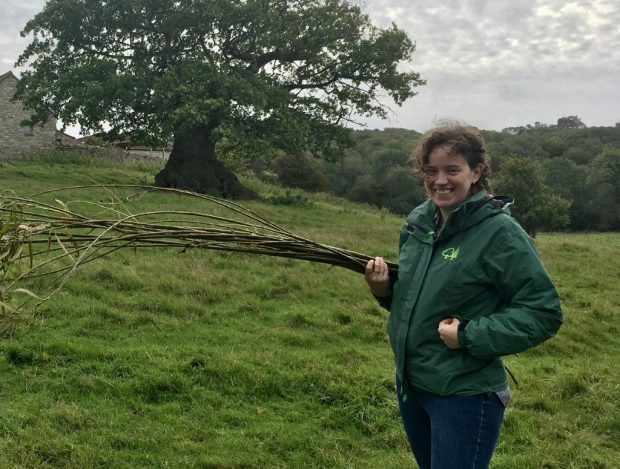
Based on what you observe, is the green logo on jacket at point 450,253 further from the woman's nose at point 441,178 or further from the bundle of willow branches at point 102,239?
the bundle of willow branches at point 102,239

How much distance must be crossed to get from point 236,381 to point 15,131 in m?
31.8

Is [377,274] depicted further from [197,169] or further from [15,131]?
[15,131]

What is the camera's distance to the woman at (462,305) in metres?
2.08

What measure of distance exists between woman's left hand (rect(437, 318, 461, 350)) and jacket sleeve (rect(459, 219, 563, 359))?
0.03 metres

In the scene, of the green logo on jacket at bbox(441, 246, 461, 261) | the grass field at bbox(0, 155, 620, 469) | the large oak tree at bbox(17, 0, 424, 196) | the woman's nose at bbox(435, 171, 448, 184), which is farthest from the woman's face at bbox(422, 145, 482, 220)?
the large oak tree at bbox(17, 0, 424, 196)

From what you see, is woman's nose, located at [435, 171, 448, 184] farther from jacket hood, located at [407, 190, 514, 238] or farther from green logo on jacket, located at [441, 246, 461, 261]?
green logo on jacket, located at [441, 246, 461, 261]

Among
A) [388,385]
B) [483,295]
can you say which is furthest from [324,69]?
[483,295]

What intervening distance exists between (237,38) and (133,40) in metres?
3.75

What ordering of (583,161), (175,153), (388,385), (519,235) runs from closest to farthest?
(519,235) < (388,385) < (175,153) < (583,161)

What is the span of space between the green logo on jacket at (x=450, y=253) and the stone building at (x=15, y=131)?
32.7 m

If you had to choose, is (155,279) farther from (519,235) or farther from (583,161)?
(583,161)

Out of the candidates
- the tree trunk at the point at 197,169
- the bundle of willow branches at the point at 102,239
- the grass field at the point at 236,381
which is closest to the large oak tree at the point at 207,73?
the tree trunk at the point at 197,169

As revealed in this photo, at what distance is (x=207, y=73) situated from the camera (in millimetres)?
18266

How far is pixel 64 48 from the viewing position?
65.3 feet
